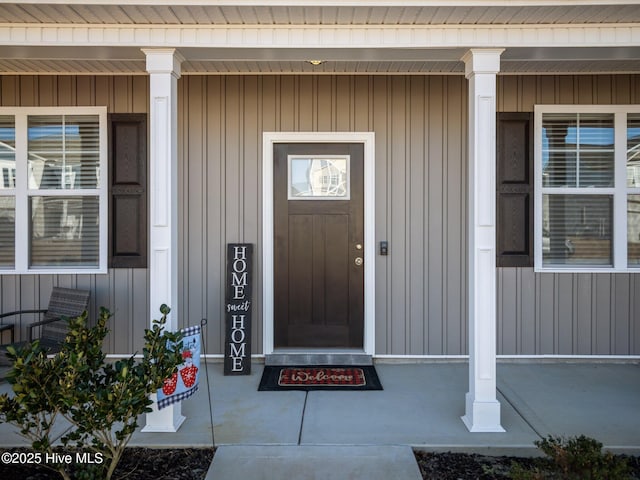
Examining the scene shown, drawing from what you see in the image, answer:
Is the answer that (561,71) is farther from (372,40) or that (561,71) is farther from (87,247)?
(87,247)

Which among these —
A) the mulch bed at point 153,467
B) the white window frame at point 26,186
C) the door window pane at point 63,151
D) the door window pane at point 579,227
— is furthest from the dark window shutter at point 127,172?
the door window pane at point 579,227

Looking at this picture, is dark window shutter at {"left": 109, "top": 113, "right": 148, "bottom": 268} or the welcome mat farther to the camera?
dark window shutter at {"left": 109, "top": 113, "right": 148, "bottom": 268}

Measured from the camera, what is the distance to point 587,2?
3.23 m

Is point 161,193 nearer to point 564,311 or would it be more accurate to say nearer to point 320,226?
point 320,226

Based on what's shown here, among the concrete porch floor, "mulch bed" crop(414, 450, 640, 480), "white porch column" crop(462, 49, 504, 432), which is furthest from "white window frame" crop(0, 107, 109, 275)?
"mulch bed" crop(414, 450, 640, 480)

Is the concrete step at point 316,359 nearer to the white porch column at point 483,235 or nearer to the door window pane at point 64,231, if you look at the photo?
the white porch column at point 483,235

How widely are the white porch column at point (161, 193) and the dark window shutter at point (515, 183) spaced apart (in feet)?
9.76

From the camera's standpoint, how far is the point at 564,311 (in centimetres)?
508

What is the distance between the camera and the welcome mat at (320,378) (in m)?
4.43

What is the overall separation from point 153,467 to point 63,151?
3.17 m

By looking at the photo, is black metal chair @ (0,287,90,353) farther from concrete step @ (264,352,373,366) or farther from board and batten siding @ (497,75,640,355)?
board and batten siding @ (497,75,640,355)

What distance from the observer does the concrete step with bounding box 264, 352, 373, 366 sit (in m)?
4.96

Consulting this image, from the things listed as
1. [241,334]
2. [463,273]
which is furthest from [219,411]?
[463,273]

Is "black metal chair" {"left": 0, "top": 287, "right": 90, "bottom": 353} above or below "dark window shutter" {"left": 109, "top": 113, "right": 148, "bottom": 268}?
below
